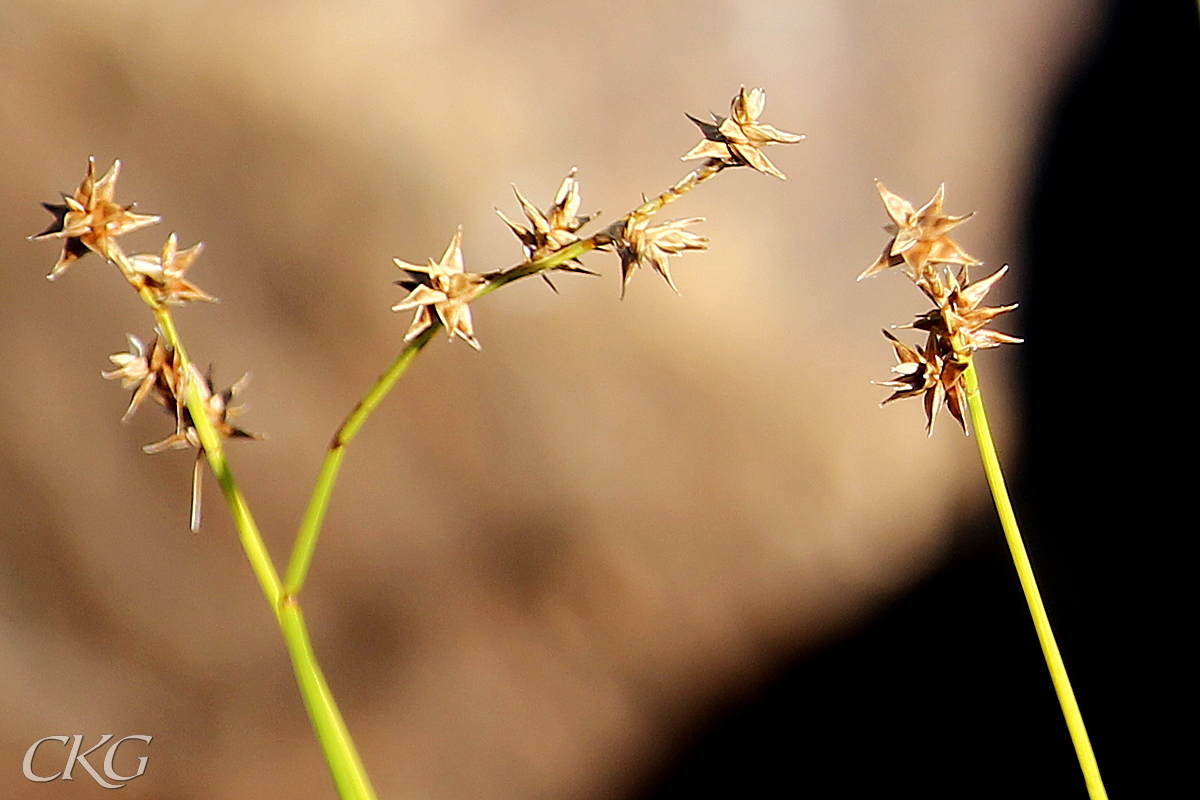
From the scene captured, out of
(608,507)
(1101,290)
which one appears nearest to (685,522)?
(608,507)

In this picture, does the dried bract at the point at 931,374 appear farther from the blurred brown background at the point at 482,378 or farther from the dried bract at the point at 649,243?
the blurred brown background at the point at 482,378

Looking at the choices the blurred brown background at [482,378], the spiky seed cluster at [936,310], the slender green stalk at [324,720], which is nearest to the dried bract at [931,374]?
the spiky seed cluster at [936,310]

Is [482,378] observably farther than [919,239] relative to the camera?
Yes

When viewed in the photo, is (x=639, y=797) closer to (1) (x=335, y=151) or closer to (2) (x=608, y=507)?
(2) (x=608, y=507)

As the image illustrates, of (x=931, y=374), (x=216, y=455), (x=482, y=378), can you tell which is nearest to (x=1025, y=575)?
(x=931, y=374)

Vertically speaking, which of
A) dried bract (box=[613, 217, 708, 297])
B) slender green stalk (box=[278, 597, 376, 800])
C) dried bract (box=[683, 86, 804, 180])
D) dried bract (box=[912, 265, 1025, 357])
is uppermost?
dried bract (box=[683, 86, 804, 180])

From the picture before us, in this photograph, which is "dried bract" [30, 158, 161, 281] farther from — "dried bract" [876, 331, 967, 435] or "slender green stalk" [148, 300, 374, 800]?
"dried bract" [876, 331, 967, 435]

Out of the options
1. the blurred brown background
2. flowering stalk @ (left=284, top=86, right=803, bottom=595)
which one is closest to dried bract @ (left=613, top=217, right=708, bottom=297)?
flowering stalk @ (left=284, top=86, right=803, bottom=595)

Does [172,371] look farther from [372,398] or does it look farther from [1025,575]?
[1025,575]
